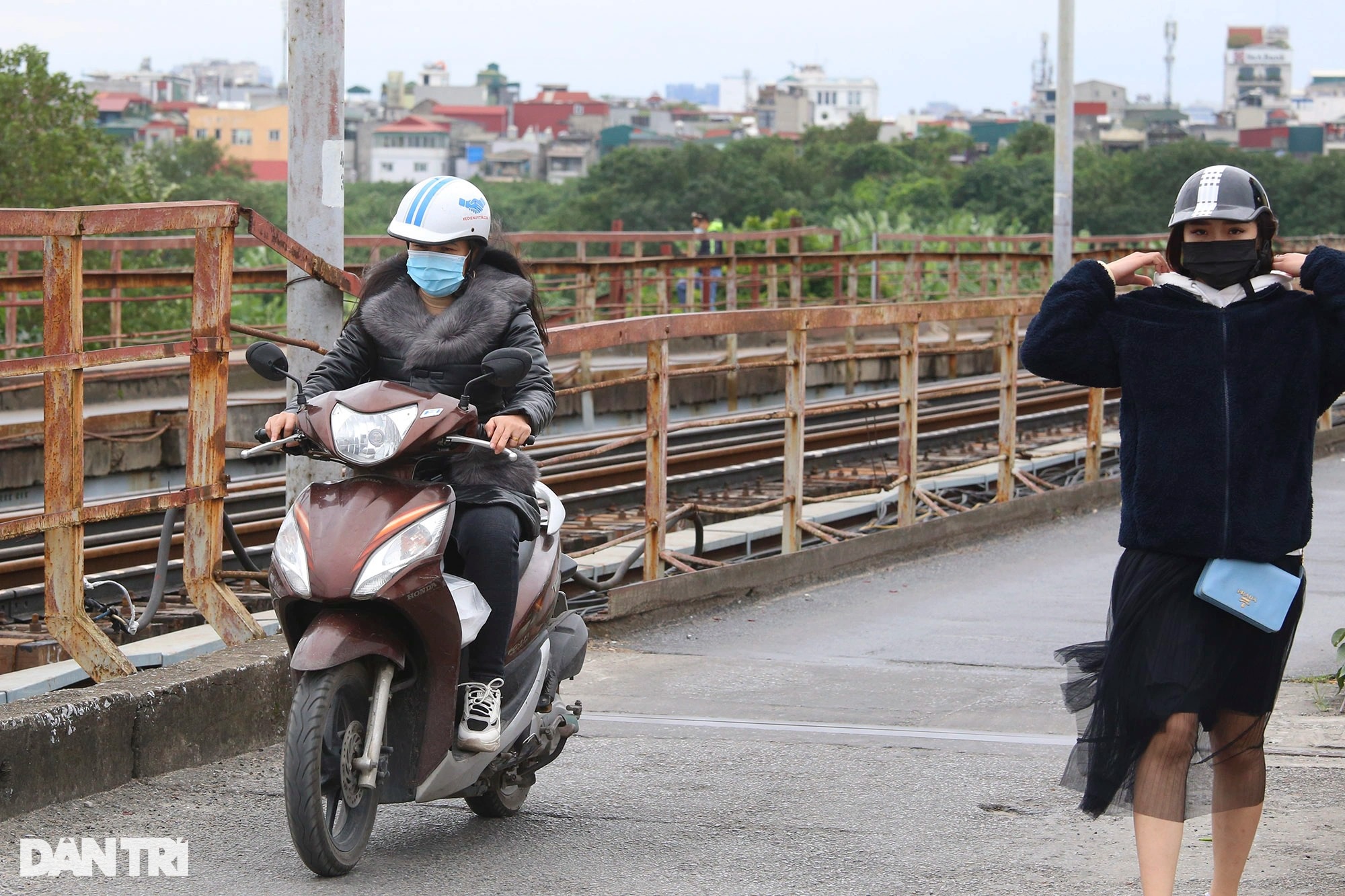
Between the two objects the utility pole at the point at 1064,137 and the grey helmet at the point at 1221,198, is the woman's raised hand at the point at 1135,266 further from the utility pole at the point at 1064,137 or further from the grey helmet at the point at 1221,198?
the utility pole at the point at 1064,137

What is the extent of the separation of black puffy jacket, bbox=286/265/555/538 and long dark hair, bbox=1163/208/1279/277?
5.17 ft

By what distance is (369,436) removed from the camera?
4.43 metres

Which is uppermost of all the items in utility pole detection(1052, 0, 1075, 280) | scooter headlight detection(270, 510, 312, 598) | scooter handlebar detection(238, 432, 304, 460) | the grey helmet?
utility pole detection(1052, 0, 1075, 280)

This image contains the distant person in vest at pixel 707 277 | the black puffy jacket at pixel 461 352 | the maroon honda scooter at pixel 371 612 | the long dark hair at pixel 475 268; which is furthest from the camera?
the distant person in vest at pixel 707 277

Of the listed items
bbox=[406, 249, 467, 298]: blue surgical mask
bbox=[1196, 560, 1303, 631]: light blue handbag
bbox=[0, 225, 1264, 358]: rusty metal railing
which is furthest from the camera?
bbox=[0, 225, 1264, 358]: rusty metal railing

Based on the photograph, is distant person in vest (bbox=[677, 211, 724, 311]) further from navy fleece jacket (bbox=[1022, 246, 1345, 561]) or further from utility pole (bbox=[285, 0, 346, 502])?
navy fleece jacket (bbox=[1022, 246, 1345, 561])

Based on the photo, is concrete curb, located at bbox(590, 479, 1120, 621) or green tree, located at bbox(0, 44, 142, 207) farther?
green tree, located at bbox(0, 44, 142, 207)

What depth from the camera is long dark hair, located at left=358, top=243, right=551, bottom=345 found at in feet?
16.5

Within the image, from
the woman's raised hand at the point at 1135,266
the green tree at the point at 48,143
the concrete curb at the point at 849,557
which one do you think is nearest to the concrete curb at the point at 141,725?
the concrete curb at the point at 849,557

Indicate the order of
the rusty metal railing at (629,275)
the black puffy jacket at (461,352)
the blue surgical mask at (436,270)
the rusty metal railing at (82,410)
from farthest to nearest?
the rusty metal railing at (629,275) → the rusty metal railing at (82,410) → the blue surgical mask at (436,270) → the black puffy jacket at (461,352)

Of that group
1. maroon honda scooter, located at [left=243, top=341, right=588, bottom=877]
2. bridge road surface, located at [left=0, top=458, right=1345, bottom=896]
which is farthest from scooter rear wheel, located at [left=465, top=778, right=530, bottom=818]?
maroon honda scooter, located at [left=243, top=341, right=588, bottom=877]

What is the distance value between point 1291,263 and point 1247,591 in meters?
0.70

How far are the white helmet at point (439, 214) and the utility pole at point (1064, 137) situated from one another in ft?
63.1

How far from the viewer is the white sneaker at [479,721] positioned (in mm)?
4617
